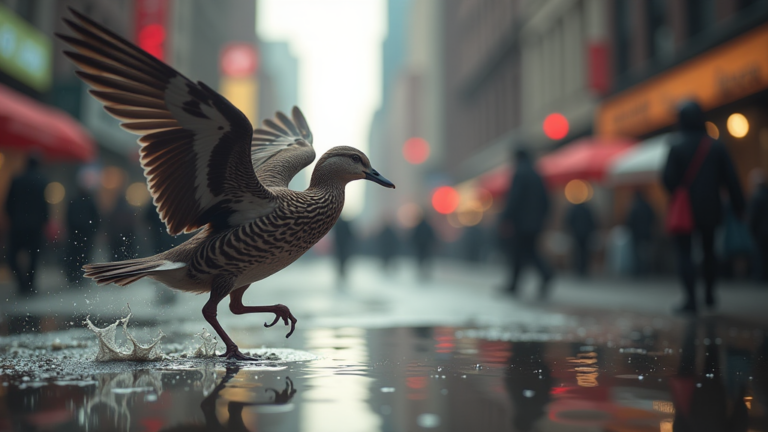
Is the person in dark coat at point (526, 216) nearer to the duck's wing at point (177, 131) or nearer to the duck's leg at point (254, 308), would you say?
the duck's leg at point (254, 308)

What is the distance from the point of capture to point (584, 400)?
10.9 ft

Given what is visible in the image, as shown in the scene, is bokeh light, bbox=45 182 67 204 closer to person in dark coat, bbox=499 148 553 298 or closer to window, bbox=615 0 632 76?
person in dark coat, bbox=499 148 553 298

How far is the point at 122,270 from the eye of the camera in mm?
3863

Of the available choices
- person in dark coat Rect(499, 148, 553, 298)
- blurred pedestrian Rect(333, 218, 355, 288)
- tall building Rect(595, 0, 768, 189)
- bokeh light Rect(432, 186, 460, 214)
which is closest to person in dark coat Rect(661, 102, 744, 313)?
person in dark coat Rect(499, 148, 553, 298)

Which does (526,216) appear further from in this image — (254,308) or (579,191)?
(579,191)

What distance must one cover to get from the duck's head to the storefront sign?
51.5 feet

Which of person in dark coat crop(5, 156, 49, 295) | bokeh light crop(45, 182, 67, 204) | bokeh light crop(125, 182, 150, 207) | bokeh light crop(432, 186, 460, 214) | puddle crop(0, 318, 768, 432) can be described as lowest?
puddle crop(0, 318, 768, 432)

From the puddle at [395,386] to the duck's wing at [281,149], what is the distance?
1031mm

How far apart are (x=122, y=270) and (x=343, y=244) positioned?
49.4 feet

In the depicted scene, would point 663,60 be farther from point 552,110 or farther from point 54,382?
point 54,382

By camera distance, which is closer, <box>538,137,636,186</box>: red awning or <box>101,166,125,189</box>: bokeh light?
<box>538,137,636,186</box>: red awning

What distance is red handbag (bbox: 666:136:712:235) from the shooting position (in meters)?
8.05

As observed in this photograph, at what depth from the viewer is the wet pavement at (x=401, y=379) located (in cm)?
289

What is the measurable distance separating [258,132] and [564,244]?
1757 centimetres
